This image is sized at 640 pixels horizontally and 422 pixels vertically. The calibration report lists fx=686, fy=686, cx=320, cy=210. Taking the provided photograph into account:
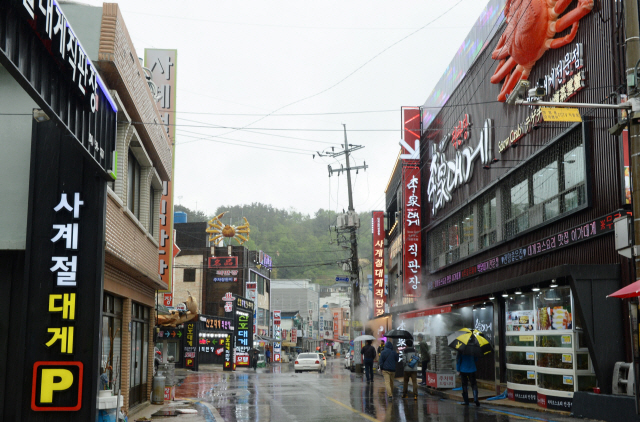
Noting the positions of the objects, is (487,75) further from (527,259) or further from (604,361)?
(604,361)

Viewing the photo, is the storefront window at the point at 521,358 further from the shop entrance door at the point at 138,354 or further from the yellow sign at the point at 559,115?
the shop entrance door at the point at 138,354

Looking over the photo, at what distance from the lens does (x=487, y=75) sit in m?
23.2

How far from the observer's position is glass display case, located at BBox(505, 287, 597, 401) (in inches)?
594

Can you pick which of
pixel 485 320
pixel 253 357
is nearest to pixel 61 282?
pixel 485 320

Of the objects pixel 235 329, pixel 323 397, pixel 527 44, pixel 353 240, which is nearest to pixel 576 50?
pixel 527 44

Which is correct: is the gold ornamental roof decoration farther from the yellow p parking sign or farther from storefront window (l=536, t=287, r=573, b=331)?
the yellow p parking sign

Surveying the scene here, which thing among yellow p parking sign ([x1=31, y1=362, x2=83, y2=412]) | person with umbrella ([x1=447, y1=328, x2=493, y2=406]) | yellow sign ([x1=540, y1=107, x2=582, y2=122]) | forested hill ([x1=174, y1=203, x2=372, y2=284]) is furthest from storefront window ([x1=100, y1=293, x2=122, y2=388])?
forested hill ([x1=174, y1=203, x2=372, y2=284])

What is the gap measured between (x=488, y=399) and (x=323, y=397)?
4841 millimetres

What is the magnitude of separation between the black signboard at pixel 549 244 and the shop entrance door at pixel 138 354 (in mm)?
10895

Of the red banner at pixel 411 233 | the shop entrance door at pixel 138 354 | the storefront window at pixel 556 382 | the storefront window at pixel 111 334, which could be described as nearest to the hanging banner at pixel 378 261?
the red banner at pixel 411 233

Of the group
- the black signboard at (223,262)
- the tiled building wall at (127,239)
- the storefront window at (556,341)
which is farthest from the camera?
the black signboard at (223,262)

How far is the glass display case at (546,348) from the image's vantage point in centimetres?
1508

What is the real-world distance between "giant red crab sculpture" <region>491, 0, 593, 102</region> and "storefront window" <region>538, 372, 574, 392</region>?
817cm

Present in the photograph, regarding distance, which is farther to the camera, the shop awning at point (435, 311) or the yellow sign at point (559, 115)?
the shop awning at point (435, 311)
